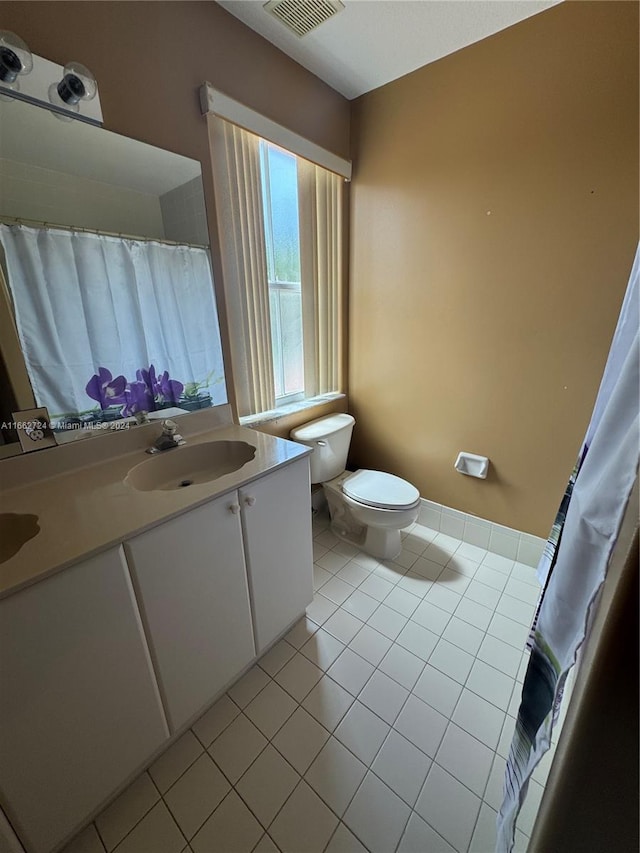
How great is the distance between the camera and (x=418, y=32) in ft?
4.69

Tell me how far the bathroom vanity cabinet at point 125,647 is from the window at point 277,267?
82 centimetres

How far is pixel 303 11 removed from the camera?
1296 mm

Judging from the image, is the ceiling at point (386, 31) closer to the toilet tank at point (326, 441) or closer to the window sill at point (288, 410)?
the window sill at point (288, 410)

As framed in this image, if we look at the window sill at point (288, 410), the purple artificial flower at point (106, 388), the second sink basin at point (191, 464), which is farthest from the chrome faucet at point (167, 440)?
the window sill at point (288, 410)

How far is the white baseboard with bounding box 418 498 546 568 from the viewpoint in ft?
6.11

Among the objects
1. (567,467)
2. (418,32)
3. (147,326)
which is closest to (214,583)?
(147,326)

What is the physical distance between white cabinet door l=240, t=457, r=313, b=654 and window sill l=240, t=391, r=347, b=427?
60cm

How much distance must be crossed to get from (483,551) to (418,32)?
255 cm

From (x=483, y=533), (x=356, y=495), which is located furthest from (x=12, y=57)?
(x=483, y=533)

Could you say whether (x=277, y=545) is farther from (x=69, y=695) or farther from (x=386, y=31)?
(x=386, y=31)

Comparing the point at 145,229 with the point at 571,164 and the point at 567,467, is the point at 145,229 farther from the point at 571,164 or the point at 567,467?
the point at 567,467

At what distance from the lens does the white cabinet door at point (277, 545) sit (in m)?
1.18

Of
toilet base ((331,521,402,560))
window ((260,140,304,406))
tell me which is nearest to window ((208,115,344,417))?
window ((260,140,304,406))

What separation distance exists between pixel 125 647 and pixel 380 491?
4.22 ft
